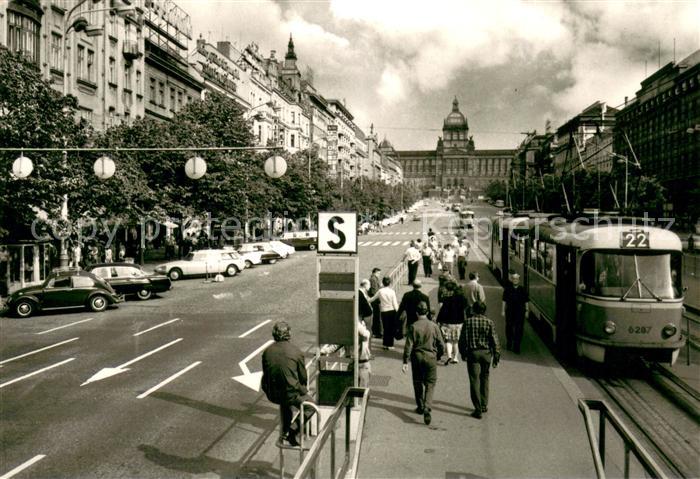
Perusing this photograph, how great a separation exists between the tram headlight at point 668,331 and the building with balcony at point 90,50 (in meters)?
28.0

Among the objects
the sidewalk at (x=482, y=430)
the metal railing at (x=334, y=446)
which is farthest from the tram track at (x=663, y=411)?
the metal railing at (x=334, y=446)

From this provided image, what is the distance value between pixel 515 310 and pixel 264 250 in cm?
3035

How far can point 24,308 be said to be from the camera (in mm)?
22594

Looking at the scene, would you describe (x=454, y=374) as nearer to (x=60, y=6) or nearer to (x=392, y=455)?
(x=392, y=455)

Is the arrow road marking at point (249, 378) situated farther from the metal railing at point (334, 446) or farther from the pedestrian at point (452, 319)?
the metal railing at point (334, 446)

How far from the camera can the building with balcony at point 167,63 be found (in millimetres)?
52938

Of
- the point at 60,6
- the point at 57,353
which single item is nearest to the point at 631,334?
the point at 57,353

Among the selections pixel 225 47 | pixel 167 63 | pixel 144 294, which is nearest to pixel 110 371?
pixel 144 294

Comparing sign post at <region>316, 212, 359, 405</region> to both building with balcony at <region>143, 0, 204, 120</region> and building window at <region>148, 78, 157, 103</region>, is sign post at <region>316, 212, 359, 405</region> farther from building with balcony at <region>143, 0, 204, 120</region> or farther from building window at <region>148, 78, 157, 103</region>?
building window at <region>148, 78, 157, 103</region>

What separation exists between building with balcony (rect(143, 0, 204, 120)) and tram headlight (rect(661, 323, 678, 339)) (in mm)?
42800

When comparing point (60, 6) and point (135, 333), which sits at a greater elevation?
point (60, 6)

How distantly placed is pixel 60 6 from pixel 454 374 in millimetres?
35996

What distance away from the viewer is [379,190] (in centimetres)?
11925

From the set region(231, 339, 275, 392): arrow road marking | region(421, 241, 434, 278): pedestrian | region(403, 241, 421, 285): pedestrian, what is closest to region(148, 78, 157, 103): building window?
region(421, 241, 434, 278): pedestrian
